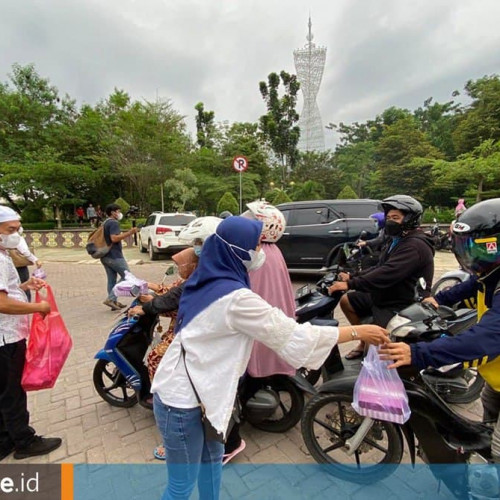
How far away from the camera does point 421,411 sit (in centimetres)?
172

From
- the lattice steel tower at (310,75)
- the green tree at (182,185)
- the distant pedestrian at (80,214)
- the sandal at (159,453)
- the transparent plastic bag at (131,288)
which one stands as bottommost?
the sandal at (159,453)

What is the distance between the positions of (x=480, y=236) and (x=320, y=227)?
5792 mm

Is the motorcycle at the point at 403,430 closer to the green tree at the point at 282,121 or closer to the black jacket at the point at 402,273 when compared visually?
the black jacket at the point at 402,273

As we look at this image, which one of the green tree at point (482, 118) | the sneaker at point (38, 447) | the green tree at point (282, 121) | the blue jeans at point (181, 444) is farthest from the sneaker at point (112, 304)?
the green tree at point (282, 121)

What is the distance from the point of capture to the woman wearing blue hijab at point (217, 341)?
Result: 125 centimetres

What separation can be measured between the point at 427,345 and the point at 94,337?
14.5 feet

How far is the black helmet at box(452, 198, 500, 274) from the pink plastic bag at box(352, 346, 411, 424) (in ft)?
2.05

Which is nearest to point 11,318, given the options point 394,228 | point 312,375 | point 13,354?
point 13,354

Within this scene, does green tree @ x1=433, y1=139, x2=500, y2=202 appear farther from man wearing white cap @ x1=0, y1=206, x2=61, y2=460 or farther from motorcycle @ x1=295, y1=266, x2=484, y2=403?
man wearing white cap @ x1=0, y1=206, x2=61, y2=460

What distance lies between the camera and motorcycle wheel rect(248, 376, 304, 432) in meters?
Answer: 2.42

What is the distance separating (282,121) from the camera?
35.7 meters

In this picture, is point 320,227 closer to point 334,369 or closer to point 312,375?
point 312,375

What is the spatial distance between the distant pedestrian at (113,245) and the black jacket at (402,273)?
3.94m

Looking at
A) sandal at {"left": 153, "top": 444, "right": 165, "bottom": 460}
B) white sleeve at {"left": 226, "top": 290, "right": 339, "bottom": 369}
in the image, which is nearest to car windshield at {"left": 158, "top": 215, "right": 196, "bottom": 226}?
sandal at {"left": 153, "top": 444, "right": 165, "bottom": 460}
